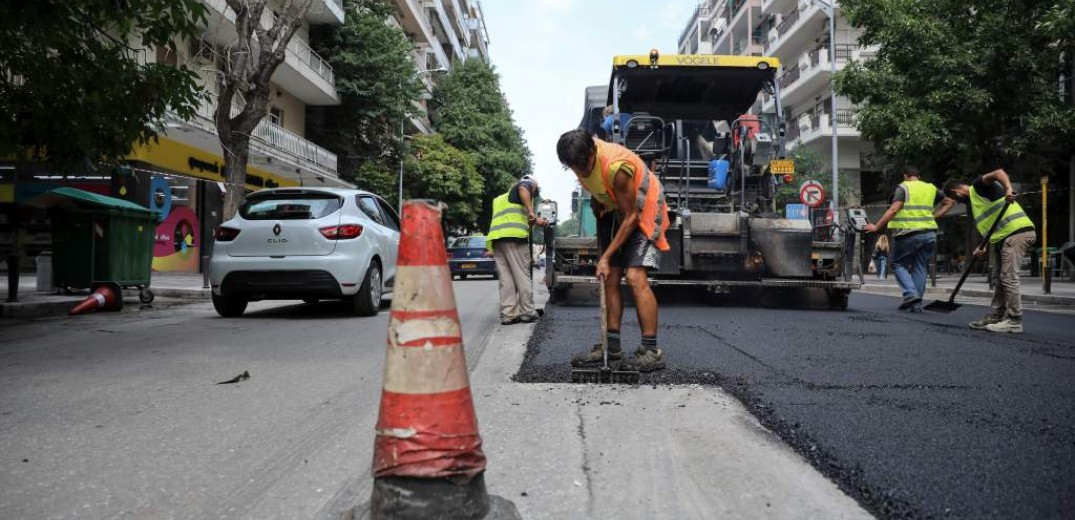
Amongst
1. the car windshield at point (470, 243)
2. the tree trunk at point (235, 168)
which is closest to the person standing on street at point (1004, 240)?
the tree trunk at point (235, 168)

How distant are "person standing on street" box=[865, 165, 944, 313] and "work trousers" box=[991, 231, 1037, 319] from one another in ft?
5.35

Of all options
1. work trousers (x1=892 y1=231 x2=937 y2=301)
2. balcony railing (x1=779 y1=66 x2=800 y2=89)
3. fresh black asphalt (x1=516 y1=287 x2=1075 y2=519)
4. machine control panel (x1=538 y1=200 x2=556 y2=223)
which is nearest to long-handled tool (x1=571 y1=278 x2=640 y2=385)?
fresh black asphalt (x1=516 y1=287 x2=1075 y2=519)

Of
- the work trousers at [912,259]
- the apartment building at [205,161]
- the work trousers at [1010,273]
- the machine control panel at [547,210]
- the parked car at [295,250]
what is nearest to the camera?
the work trousers at [1010,273]

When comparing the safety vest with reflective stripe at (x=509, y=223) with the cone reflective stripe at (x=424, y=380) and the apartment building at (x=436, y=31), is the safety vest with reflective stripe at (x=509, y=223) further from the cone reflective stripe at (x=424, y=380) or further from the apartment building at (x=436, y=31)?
the apartment building at (x=436, y=31)

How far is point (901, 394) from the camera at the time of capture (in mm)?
3816

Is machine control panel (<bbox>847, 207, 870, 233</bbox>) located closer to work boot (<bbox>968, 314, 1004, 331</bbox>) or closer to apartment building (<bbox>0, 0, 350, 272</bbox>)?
work boot (<bbox>968, 314, 1004, 331</bbox>)

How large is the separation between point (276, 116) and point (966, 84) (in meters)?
20.8

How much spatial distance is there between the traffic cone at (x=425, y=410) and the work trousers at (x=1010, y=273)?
21.3 feet

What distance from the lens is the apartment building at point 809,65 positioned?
31859 millimetres

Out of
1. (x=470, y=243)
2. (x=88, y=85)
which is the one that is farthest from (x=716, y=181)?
(x=470, y=243)

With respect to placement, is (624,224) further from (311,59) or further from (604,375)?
(311,59)

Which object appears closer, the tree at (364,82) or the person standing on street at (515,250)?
the person standing on street at (515,250)

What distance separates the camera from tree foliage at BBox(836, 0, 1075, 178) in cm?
1716

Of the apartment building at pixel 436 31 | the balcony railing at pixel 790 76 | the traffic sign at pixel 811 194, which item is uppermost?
the apartment building at pixel 436 31
